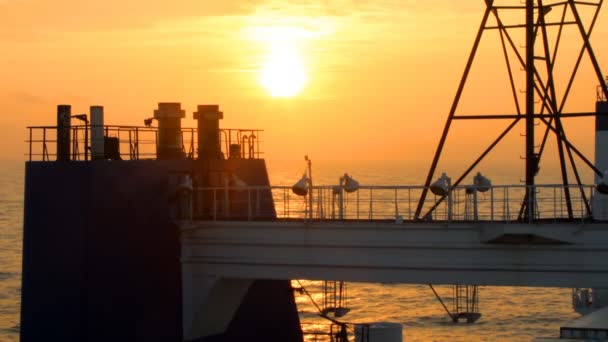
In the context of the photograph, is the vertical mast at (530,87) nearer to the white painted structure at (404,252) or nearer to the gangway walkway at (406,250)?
the gangway walkway at (406,250)

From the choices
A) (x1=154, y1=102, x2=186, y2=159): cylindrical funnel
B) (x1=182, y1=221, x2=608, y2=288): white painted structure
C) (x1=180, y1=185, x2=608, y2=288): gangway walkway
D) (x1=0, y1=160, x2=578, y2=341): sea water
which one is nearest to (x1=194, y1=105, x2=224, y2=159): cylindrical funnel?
(x1=154, y1=102, x2=186, y2=159): cylindrical funnel

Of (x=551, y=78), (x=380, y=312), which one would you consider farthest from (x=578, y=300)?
(x=380, y=312)

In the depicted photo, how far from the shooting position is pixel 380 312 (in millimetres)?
85875

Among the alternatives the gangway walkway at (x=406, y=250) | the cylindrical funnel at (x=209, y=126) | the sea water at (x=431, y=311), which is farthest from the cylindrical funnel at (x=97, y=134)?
the sea water at (x=431, y=311)

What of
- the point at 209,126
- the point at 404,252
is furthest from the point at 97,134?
the point at 404,252

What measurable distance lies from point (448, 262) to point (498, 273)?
4.18ft

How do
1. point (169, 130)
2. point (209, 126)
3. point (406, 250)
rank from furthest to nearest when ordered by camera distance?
point (209, 126)
point (169, 130)
point (406, 250)

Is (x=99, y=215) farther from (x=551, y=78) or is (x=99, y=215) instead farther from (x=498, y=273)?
(x=551, y=78)

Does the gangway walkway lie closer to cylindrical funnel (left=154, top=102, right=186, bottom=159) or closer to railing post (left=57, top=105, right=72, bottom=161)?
cylindrical funnel (left=154, top=102, right=186, bottom=159)

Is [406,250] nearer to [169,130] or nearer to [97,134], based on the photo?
[169,130]

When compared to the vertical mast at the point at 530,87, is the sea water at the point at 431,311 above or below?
below

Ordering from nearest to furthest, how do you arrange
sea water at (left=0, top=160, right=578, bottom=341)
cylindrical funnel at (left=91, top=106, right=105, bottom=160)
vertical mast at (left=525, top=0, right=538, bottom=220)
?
vertical mast at (left=525, top=0, right=538, bottom=220), cylindrical funnel at (left=91, top=106, right=105, bottom=160), sea water at (left=0, top=160, right=578, bottom=341)

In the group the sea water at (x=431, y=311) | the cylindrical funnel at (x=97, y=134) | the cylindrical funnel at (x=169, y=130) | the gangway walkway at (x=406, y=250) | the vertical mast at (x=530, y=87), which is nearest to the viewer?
the gangway walkway at (x=406, y=250)

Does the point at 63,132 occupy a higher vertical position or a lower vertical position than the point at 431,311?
higher
